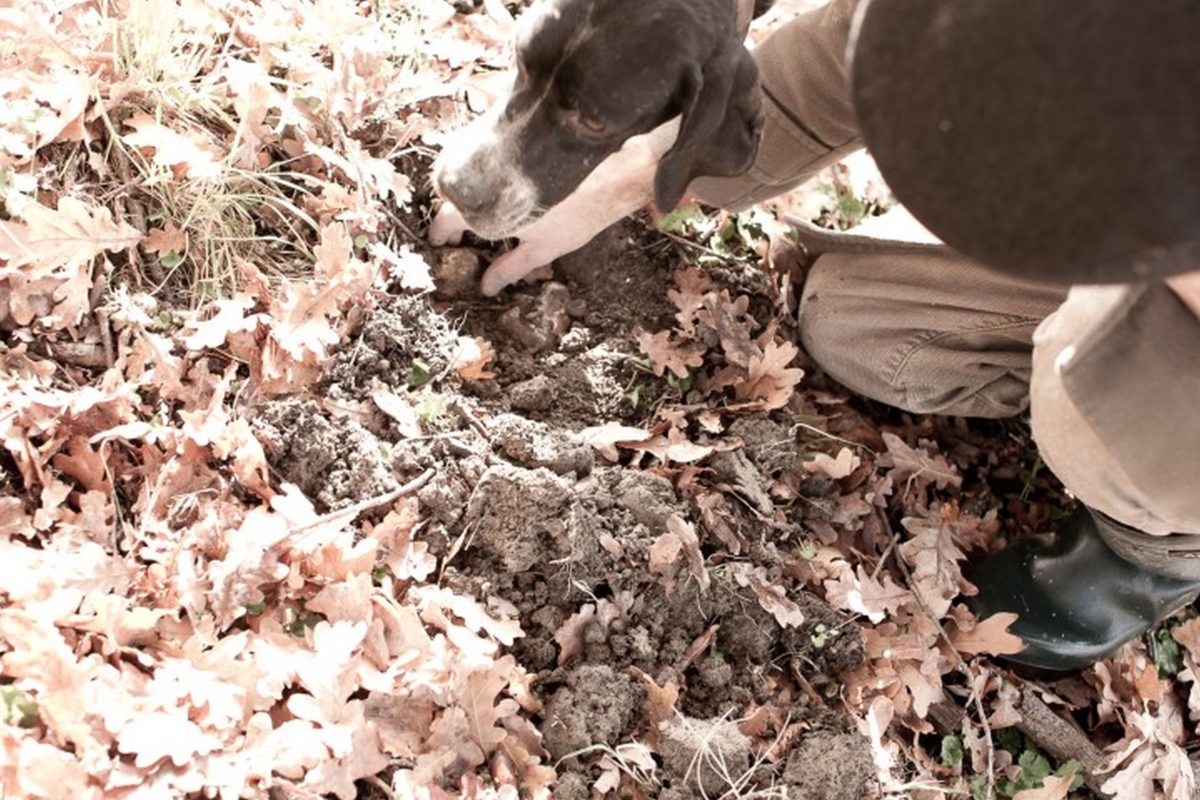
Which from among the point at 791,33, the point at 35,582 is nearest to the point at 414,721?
the point at 35,582

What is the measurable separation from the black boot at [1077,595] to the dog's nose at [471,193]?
5.98ft

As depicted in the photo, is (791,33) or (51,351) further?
(791,33)

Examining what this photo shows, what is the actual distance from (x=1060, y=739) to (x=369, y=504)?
6.79 feet

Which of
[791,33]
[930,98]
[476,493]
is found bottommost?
[476,493]

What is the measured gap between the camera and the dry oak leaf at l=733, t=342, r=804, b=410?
3.19 meters

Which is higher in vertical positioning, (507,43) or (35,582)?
(507,43)

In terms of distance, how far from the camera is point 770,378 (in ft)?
10.5

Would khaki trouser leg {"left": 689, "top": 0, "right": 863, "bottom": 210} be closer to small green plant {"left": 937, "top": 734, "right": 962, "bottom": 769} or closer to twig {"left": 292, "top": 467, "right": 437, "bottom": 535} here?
twig {"left": 292, "top": 467, "right": 437, "bottom": 535}

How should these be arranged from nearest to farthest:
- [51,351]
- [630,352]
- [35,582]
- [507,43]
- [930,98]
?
[930,98] < [35,582] < [51,351] < [630,352] < [507,43]

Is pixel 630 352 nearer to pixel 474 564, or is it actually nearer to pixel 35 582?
pixel 474 564

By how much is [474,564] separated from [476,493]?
0.60 feet

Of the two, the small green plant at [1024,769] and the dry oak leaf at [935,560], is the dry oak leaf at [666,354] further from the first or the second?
the small green plant at [1024,769]

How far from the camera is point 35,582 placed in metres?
2.25

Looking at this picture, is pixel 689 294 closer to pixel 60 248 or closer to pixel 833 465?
pixel 833 465
